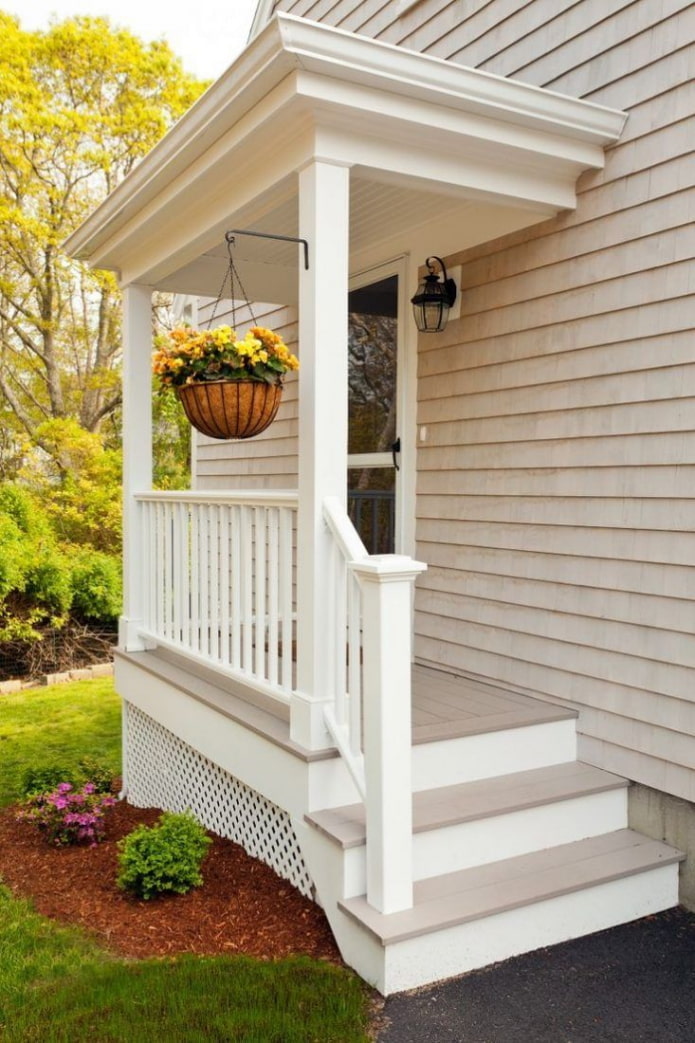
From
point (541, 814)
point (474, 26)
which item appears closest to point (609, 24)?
point (474, 26)

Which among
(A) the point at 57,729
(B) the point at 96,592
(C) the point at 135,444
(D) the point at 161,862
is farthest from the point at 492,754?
(B) the point at 96,592

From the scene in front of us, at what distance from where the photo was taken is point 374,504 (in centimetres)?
484

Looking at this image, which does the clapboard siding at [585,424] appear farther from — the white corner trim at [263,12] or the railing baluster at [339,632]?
the white corner trim at [263,12]

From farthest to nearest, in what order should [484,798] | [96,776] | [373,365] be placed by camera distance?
[373,365] → [96,776] → [484,798]

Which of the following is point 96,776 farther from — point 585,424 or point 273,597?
point 585,424

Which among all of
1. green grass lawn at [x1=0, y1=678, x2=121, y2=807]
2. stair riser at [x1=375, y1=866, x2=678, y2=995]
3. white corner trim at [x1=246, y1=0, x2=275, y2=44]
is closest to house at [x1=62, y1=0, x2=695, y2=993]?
stair riser at [x1=375, y1=866, x2=678, y2=995]

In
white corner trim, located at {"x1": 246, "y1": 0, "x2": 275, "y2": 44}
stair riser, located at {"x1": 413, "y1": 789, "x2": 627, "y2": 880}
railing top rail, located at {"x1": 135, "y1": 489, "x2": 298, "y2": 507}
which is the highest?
white corner trim, located at {"x1": 246, "y1": 0, "x2": 275, "y2": 44}

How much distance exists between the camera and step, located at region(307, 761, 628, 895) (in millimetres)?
2848

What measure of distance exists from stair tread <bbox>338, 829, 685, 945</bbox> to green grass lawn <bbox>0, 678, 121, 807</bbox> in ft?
8.44

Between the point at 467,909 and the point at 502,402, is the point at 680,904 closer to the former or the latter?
the point at 467,909

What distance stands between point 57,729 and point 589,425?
16.1 ft

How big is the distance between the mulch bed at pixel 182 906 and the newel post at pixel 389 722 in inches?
16.6

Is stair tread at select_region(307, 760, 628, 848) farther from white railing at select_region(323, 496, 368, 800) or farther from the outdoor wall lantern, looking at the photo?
the outdoor wall lantern

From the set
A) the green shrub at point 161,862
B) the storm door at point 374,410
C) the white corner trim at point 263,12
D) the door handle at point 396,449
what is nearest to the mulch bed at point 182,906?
the green shrub at point 161,862
